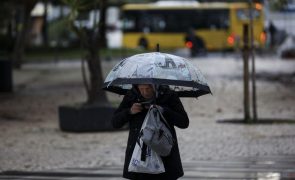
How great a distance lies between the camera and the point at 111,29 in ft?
224

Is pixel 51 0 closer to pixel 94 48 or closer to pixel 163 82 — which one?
pixel 94 48

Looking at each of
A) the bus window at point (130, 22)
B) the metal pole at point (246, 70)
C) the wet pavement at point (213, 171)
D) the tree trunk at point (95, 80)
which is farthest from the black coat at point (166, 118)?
the bus window at point (130, 22)

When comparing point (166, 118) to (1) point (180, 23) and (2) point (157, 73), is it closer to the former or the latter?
(2) point (157, 73)

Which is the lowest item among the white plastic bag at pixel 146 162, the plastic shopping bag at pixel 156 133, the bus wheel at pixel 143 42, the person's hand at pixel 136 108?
the bus wheel at pixel 143 42

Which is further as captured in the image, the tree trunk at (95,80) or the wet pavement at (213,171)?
the tree trunk at (95,80)

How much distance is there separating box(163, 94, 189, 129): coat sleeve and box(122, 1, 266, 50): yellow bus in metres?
47.6

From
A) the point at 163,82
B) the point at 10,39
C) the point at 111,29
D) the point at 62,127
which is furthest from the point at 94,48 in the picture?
the point at 111,29

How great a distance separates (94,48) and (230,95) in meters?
7.28

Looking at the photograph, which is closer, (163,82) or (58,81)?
(163,82)

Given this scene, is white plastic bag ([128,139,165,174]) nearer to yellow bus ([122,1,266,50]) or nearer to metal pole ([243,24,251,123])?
metal pole ([243,24,251,123])

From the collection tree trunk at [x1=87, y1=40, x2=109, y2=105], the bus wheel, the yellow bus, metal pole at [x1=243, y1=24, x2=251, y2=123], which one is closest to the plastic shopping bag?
tree trunk at [x1=87, y1=40, x2=109, y2=105]

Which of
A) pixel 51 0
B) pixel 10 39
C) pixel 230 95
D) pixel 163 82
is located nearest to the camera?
pixel 163 82

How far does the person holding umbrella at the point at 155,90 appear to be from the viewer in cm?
702

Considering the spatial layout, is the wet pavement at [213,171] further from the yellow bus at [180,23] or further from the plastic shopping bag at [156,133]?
the yellow bus at [180,23]
